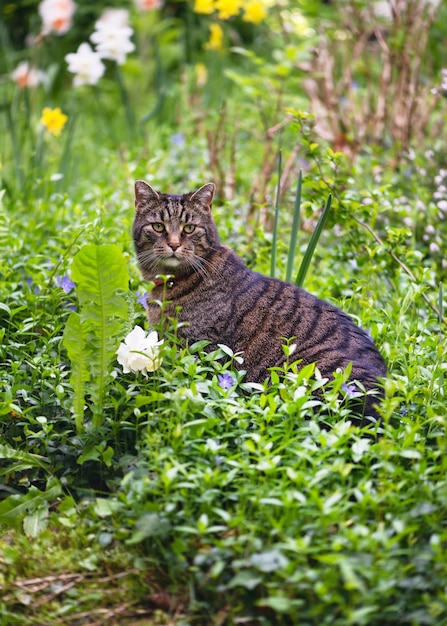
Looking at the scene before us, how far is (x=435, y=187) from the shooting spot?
201 inches

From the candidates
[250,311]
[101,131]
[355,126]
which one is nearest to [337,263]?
[250,311]

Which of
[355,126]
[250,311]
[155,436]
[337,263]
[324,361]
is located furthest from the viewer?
[355,126]

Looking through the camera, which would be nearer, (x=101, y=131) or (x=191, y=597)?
(x=191, y=597)

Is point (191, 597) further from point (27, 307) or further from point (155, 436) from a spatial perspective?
point (27, 307)

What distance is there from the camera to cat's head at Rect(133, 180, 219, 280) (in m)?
3.23

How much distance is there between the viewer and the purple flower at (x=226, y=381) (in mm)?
2654

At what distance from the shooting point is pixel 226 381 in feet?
8.77

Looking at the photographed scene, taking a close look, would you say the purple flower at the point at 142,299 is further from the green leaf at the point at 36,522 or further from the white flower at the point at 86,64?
the white flower at the point at 86,64

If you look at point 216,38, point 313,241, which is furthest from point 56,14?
point 313,241

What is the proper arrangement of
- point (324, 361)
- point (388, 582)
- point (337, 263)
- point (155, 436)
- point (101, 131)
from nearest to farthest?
point (388, 582) → point (155, 436) → point (324, 361) → point (337, 263) → point (101, 131)

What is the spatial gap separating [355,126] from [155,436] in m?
4.37

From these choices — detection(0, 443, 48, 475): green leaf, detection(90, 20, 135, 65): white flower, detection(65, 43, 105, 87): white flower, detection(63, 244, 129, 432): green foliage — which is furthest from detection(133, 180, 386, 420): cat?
detection(90, 20, 135, 65): white flower

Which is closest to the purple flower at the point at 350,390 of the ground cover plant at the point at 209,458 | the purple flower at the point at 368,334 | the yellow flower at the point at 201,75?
the ground cover plant at the point at 209,458

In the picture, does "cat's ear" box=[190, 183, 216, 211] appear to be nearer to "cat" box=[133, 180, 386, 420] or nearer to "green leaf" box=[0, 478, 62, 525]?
"cat" box=[133, 180, 386, 420]
